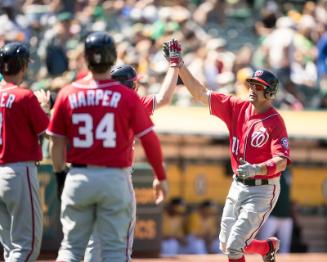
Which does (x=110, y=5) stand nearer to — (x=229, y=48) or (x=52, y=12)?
(x=52, y=12)

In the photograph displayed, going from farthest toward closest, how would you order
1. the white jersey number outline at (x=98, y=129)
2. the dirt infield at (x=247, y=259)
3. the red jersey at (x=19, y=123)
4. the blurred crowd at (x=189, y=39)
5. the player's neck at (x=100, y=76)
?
1. the blurred crowd at (x=189, y=39)
2. the dirt infield at (x=247, y=259)
3. the red jersey at (x=19, y=123)
4. the player's neck at (x=100, y=76)
5. the white jersey number outline at (x=98, y=129)

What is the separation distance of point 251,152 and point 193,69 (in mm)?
7053

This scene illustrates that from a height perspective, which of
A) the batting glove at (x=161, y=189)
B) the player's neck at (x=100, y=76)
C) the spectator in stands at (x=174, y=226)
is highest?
the player's neck at (x=100, y=76)

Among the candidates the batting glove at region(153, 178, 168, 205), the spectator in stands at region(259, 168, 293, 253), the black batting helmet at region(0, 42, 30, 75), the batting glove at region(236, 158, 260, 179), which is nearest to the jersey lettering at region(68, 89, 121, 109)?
the batting glove at region(153, 178, 168, 205)

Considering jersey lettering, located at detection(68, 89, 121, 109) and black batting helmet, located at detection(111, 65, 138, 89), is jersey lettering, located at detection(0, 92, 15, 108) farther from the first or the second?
black batting helmet, located at detection(111, 65, 138, 89)

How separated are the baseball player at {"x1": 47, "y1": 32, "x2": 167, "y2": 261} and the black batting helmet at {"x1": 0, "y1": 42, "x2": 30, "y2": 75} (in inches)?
41.0

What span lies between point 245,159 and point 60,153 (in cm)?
235

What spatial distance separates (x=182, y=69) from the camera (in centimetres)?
908

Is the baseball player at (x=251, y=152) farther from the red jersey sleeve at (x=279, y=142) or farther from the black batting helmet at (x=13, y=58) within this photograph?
the black batting helmet at (x=13, y=58)

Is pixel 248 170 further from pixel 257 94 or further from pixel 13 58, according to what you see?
pixel 13 58

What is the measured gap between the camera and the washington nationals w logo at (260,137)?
29.1ft

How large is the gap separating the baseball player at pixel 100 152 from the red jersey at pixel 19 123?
27.4 inches

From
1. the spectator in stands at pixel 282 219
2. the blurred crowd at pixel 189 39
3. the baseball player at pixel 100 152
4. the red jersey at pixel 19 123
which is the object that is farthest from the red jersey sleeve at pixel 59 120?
the spectator in stands at pixel 282 219

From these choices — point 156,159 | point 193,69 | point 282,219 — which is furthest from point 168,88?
point 193,69
